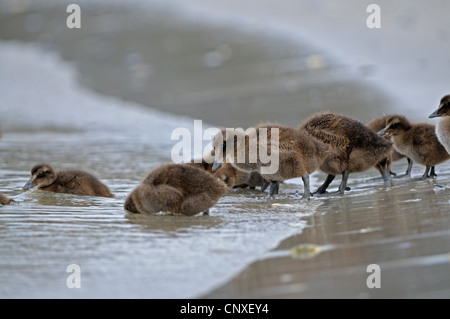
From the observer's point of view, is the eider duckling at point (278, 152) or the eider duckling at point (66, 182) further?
the eider duckling at point (66, 182)

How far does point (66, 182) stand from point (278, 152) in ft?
7.38

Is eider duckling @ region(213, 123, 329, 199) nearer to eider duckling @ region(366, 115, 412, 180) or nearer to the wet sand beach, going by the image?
the wet sand beach

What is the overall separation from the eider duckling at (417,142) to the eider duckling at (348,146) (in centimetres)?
46

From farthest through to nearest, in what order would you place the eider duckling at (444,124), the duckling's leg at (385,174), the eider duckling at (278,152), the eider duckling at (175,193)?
1. the duckling's leg at (385,174)
2. the eider duckling at (444,124)
3. the eider duckling at (278,152)
4. the eider duckling at (175,193)

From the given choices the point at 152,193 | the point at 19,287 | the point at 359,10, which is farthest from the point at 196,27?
the point at 19,287

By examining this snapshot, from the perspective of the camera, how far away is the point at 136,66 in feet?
56.5

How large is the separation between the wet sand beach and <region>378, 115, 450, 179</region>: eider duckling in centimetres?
38

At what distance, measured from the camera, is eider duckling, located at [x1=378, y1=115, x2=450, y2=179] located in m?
8.05

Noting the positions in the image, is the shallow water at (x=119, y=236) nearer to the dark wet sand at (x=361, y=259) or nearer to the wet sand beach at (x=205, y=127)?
the wet sand beach at (x=205, y=127)

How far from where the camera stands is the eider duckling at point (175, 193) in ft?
20.4

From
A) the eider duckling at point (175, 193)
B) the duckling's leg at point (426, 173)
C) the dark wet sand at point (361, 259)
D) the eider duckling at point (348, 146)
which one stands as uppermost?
the eider duckling at point (348, 146)

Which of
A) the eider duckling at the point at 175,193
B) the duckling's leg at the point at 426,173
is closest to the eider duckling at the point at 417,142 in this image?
the duckling's leg at the point at 426,173

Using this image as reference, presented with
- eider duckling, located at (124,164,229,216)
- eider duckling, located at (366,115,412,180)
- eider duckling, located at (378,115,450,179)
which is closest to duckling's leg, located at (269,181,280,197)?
eider duckling, located at (124,164,229,216)

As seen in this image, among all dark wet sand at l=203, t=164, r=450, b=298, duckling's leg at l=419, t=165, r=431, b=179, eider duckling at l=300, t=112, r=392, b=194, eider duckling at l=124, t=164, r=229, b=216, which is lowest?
dark wet sand at l=203, t=164, r=450, b=298
